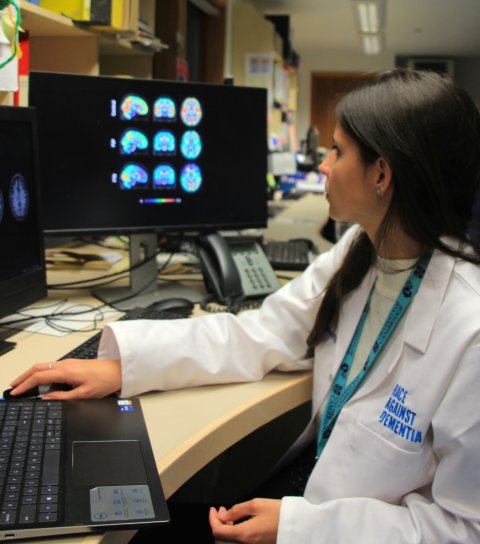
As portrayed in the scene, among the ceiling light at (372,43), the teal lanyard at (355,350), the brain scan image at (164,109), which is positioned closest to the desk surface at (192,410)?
the teal lanyard at (355,350)

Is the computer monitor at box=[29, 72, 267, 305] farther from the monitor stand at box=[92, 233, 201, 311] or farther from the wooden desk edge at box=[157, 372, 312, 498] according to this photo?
the wooden desk edge at box=[157, 372, 312, 498]

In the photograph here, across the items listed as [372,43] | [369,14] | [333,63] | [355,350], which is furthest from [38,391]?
[333,63]

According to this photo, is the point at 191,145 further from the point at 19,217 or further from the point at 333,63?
the point at 333,63

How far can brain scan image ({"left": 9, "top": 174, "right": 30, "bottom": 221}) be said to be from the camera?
1270 millimetres

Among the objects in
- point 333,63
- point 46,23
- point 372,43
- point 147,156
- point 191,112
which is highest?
point 372,43

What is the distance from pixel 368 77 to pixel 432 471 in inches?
24.6

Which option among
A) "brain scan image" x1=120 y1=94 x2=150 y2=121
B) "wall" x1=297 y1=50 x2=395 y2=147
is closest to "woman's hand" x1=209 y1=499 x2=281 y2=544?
"brain scan image" x1=120 y1=94 x2=150 y2=121

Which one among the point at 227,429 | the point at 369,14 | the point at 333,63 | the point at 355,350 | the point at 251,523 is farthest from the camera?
the point at 333,63

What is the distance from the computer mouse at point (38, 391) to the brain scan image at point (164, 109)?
785 mm

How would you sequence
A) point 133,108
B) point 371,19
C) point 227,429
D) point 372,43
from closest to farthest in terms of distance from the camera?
point 227,429 < point 133,108 < point 371,19 < point 372,43

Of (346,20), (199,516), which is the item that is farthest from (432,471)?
(346,20)

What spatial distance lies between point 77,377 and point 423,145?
636 mm

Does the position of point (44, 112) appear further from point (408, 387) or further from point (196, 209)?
point (408, 387)

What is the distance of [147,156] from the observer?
1.58 m
